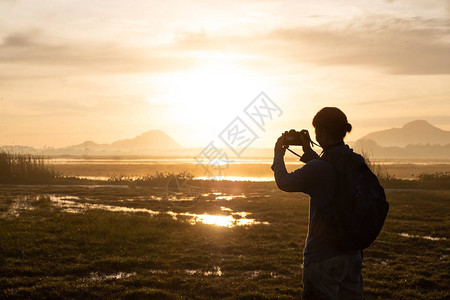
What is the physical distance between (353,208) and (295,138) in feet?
3.38

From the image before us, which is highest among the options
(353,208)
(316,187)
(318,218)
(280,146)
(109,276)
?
(280,146)

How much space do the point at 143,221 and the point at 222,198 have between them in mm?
10758

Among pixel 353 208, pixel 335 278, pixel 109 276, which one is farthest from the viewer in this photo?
pixel 109 276

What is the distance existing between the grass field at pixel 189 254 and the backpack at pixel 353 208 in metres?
5.32

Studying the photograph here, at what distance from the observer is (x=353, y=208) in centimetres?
403

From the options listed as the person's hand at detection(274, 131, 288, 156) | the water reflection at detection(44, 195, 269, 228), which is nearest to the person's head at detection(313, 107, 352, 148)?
the person's hand at detection(274, 131, 288, 156)

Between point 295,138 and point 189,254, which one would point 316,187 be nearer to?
point 295,138

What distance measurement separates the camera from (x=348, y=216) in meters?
4.04

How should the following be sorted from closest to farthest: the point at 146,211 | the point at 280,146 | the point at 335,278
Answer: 1. the point at 335,278
2. the point at 280,146
3. the point at 146,211

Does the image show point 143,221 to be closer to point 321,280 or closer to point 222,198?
point 222,198

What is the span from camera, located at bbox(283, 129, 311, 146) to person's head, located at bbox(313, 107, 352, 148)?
1.06ft

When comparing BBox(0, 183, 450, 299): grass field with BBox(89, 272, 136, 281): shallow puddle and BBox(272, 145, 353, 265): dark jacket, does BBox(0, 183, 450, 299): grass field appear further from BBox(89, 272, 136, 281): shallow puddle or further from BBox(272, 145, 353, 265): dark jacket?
BBox(272, 145, 353, 265): dark jacket

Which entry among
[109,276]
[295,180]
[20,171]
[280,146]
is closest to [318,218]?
[295,180]

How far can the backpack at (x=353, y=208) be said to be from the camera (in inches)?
157
